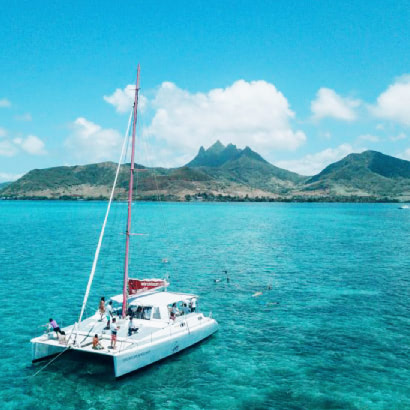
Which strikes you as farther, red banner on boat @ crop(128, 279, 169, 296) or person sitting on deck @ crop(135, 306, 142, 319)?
red banner on boat @ crop(128, 279, 169, 296)

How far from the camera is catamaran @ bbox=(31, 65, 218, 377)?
25766mm

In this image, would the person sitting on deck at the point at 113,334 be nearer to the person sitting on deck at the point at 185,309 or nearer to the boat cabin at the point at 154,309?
the boat cabin at the point at 154,309

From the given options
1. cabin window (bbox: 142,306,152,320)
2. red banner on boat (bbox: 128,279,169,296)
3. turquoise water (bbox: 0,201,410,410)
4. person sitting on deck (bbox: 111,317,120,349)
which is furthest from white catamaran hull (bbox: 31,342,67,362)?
red banner on boat (bbox: 128,279,169,296)

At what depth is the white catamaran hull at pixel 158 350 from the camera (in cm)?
2513

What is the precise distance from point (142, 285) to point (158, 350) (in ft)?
28.8

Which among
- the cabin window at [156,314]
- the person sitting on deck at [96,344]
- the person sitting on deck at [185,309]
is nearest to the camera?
the person sitting on deck at [96,344]

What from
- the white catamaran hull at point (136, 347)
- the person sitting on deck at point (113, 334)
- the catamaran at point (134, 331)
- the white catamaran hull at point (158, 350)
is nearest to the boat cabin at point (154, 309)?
the catamaran at point (134, 331)

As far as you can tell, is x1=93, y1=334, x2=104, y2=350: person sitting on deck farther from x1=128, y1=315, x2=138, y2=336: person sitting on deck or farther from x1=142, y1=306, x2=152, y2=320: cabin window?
x1=142, y1=306, x2=152, y2=320: cabin window

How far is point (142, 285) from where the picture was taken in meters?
35.5

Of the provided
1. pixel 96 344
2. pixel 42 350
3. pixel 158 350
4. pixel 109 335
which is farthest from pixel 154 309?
pixel 42 350

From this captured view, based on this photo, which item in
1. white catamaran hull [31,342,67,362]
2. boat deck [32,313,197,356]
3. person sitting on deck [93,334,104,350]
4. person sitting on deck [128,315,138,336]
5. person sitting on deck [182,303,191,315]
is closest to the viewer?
person sitting on deck [93,334,104,350]

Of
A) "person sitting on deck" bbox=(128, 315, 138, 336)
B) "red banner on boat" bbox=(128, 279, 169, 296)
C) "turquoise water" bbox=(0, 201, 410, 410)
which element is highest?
"red banner on boat" bbox=(128, 279, 169, 296)

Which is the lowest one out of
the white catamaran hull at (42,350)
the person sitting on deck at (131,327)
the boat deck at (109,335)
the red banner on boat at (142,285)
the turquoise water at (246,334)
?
the turquoise water at (246,334)

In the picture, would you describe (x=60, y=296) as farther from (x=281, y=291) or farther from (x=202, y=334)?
(x=281, y=291)
